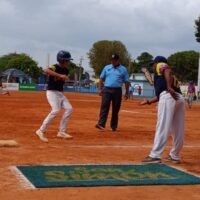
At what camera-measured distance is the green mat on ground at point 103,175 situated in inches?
240

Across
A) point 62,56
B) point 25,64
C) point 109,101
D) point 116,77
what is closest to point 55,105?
point 62,56

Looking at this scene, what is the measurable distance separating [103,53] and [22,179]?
86.2 meters

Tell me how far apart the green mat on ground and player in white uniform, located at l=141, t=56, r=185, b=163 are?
0.42 m

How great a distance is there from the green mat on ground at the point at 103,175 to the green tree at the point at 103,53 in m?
83.5

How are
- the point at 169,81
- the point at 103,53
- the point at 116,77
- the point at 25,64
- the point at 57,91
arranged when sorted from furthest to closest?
the point at 25,64, the point at 103,53, the point at 116,77, the point at 57,91, the point at 169,81

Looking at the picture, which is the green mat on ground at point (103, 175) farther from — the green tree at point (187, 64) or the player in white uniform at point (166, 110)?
the green tree at point (187, 64)

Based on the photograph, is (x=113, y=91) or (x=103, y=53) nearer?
(x=113, y=91)

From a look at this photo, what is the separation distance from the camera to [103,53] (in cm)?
9188

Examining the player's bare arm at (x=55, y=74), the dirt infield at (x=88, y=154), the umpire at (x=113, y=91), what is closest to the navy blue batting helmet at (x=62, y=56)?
the player's bare arm at (x=55, y=74)

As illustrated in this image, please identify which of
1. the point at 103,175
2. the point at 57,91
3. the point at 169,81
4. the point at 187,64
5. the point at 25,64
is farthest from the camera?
the point at 25,64

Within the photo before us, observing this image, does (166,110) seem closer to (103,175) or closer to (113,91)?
(103,175)

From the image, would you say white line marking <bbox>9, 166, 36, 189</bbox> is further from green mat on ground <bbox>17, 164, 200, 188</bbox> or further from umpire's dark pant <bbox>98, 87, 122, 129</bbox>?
umpire's dark pant <bbox>98, 87, 122, 129</bbox>

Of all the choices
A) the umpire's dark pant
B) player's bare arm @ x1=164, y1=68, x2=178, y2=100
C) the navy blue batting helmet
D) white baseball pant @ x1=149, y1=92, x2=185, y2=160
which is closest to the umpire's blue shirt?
the umpire's dark pant

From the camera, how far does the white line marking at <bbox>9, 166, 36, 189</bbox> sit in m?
5.83
